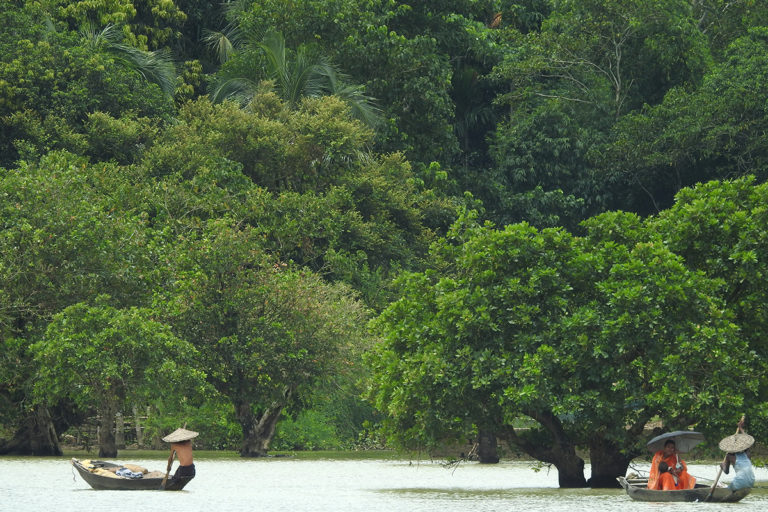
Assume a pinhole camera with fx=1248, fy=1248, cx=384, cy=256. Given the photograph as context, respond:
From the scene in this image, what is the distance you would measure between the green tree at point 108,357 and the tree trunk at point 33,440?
116 inches

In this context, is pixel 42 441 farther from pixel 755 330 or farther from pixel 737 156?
pixel 737 156

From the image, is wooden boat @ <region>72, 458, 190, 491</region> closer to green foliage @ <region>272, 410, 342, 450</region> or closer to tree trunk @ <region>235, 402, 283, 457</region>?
tree trunk @ <region>235, 402, 283, 457</region>

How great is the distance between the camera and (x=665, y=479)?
65.1ft

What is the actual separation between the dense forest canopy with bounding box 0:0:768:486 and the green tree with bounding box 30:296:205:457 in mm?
79

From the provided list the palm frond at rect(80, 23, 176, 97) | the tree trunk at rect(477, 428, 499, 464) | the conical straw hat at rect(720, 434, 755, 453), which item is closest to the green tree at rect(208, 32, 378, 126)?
the palm frond at rect(80, 23, 176, 97)

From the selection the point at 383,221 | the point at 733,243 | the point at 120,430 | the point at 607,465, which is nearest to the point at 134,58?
the point at 383,221

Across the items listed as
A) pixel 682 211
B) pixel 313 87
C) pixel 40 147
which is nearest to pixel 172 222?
pixel 40 147

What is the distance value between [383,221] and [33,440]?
14.0 meters

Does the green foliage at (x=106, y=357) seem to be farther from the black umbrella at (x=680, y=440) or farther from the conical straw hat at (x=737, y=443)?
the conical straw hat at (x=737, y=443)

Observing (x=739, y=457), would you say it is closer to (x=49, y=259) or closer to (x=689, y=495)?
(x=689, y=495)

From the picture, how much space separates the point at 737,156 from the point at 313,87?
15.5 m

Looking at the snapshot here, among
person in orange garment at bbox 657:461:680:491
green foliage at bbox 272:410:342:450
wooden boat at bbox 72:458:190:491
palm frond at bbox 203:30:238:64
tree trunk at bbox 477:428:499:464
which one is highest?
palm frond at bbox 203:30:238:64

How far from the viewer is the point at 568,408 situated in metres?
20.0

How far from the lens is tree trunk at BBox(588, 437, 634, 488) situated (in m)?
22.2
